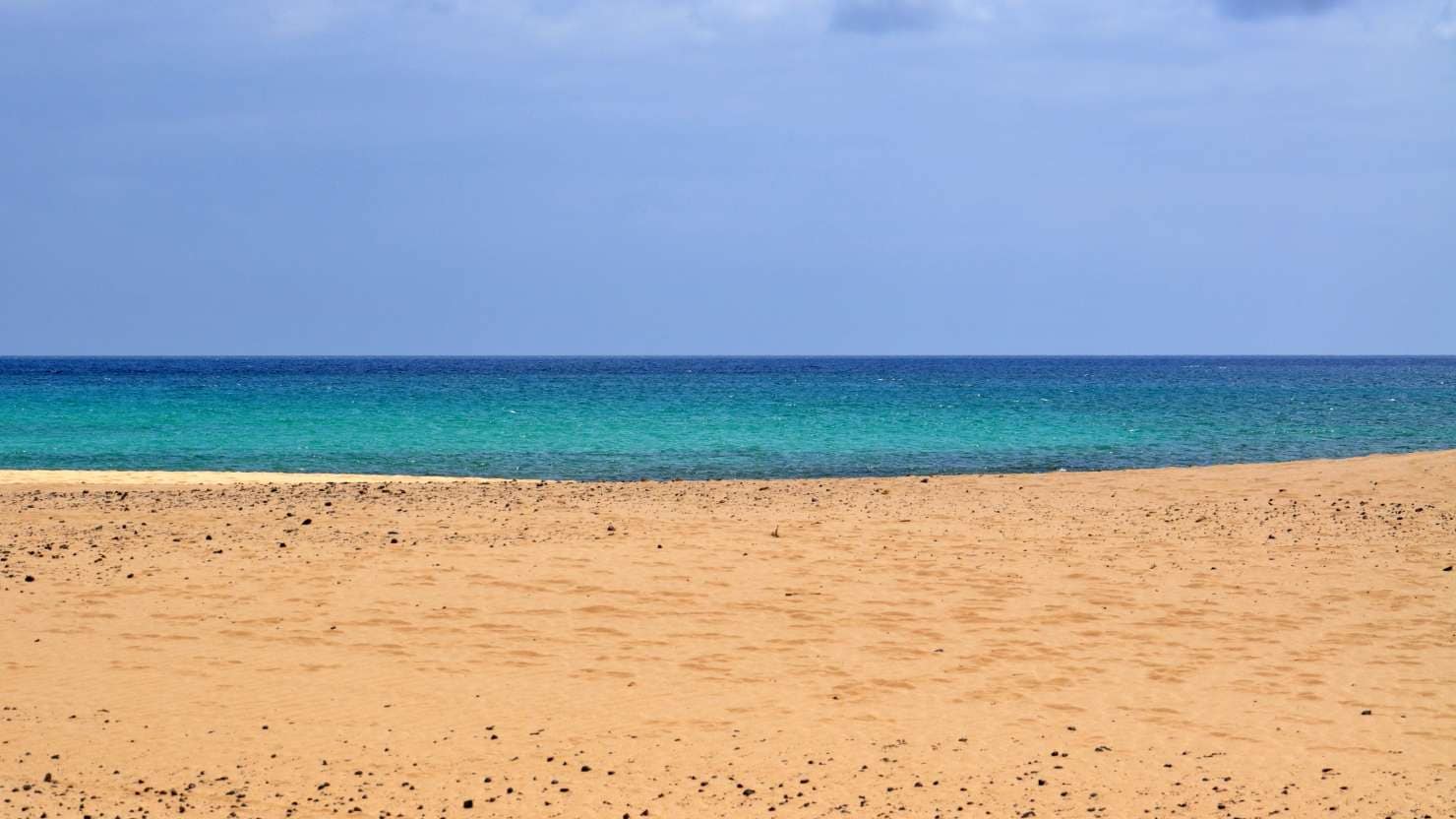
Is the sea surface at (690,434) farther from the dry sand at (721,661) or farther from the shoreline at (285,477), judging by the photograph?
the dry sand at (721,661)

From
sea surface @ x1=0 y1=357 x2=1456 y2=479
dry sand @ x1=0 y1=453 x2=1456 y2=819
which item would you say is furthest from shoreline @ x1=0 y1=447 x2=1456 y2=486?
dry sand @ x1=0 y1=453 x2=1456 y2=819

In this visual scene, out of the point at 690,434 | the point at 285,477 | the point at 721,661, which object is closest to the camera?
the point at 721,661

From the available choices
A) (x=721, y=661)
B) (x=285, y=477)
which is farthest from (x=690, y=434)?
(x=721, y=661)

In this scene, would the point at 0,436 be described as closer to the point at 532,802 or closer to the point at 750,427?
the point at 750,427

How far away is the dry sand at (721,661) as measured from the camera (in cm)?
825

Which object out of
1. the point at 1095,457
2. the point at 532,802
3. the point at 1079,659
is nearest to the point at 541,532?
the point at 1079,659

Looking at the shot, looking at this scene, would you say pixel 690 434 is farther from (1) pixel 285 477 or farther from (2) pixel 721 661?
(2) pixel 721 661

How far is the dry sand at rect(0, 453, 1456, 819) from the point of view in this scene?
8.25m

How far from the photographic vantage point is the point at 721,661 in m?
11.2

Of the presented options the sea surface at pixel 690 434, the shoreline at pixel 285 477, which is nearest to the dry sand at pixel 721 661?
the shoreline at pixel 285 477

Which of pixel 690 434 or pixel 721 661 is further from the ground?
pixel 690 434

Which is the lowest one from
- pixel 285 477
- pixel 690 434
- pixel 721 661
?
pixel 721 661

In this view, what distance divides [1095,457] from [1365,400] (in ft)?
149

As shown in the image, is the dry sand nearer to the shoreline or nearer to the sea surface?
the shoreline
